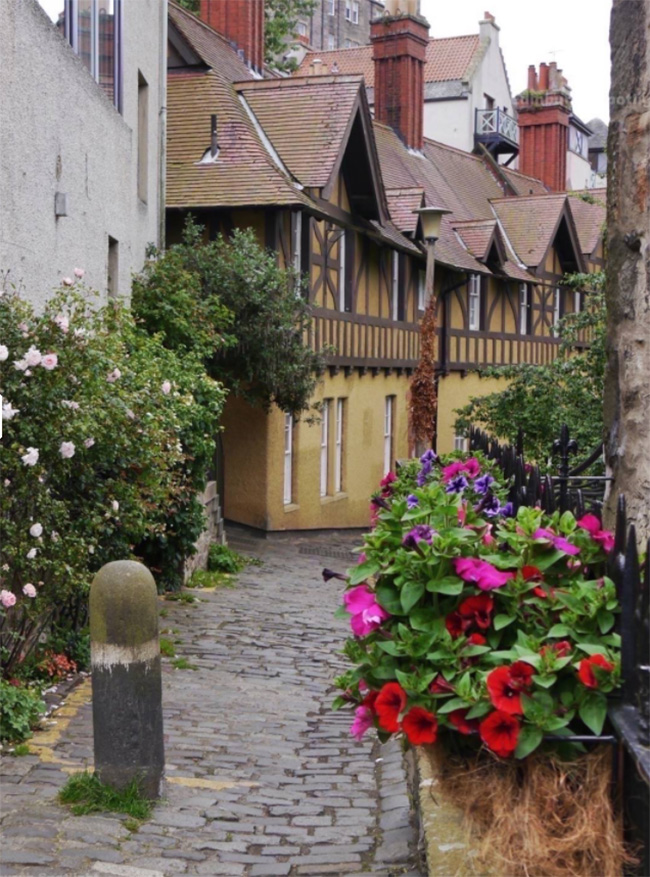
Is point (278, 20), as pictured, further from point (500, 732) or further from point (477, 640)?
point (500, 732)

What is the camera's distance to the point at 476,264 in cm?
3070

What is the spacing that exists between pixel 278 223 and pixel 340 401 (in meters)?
5.21

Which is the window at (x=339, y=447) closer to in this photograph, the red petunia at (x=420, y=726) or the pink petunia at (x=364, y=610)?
the pink petunia at (x=364, y=610)

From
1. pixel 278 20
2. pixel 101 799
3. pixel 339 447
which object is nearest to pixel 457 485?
pixel 101 799

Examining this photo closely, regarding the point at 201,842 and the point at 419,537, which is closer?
the point at 419,537

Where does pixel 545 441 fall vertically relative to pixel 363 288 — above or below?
below

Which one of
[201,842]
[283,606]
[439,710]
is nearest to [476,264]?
[283,606]

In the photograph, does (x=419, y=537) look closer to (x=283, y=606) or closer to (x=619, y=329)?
(x=619, y=329)

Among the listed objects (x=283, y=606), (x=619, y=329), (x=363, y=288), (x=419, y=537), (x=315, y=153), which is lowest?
(x=283, y=606)

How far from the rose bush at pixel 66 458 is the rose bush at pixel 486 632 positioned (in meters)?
4.18

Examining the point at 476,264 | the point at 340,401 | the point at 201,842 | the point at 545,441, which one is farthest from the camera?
the point at 476,264

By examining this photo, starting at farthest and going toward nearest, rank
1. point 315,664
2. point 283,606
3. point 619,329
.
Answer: point 283,606
point 315,664
point 619,329

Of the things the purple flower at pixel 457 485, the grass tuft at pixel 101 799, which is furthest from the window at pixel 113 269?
the purple flower at pixel 457 485

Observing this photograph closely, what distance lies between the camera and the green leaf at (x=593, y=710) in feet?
11.1
